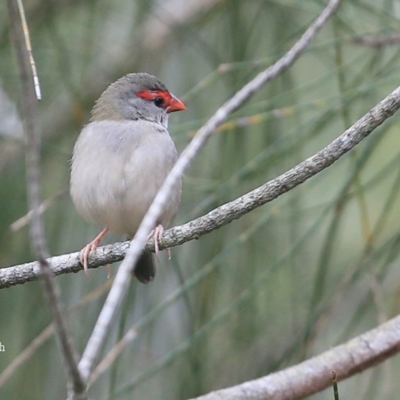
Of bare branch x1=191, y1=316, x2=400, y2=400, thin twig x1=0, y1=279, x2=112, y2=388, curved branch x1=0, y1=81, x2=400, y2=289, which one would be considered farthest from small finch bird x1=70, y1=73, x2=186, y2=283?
bare branch x1=191, y1=316, x2=400, y2=400

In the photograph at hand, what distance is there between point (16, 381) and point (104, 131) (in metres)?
1.03

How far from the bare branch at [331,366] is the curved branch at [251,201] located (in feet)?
1.57

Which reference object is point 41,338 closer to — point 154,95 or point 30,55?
point 30,55

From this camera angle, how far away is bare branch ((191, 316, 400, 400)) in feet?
7.31

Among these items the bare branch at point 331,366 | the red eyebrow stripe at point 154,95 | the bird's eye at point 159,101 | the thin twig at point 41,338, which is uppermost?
the red eyebrow stripe at point 154,95

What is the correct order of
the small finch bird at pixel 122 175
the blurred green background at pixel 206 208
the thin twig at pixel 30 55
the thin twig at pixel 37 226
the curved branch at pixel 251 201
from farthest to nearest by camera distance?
1. the small finch bird at pixel 122 175
2. the blurred green background at pixel 206 208
3. the curved branch at pixel 251 201
4. the thin twig at pixel 30 55
5. the thin twig at pixel 37 226

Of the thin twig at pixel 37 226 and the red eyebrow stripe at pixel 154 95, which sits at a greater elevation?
the thin twig at pixel 37 226

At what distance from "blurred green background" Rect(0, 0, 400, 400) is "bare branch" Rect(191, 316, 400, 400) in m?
0.26

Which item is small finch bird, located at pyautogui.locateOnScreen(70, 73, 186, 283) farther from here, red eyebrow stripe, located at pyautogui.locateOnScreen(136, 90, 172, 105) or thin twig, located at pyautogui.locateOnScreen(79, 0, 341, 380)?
thin twig, located at pyautogui.locateOnScreen(79, 0, 341, 380)

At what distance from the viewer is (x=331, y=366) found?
2297 mm

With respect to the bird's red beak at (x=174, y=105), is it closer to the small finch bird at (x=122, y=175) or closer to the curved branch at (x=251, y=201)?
the small finch bird at (x=122, y=175)

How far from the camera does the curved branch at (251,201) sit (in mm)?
1736

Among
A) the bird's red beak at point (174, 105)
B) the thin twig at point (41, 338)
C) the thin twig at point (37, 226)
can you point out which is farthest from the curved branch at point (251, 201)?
the bird's red beak at point (174, 105)

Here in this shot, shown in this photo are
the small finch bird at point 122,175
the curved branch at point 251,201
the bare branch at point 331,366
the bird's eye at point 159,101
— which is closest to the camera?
the curved branch at point 251,201
